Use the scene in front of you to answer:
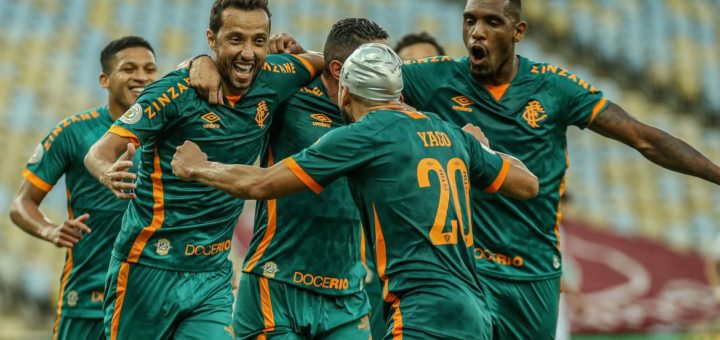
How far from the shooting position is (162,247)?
6164 millimetres

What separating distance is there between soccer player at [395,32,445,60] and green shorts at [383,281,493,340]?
13.5 ft

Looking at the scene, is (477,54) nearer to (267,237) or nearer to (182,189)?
(267,237)

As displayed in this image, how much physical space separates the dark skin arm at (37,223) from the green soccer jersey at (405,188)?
217 cm

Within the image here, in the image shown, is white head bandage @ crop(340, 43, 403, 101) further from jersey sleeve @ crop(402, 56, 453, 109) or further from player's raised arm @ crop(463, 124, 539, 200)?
jersey sleeve @ crop(402, 56, 453, 109)

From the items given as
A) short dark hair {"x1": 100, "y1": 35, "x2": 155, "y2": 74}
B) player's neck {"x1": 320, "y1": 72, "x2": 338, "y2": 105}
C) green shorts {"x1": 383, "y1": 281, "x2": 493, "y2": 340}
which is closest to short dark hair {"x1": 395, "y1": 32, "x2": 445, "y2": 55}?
short dark hair {"x1": 100, "y1": 35, "x2": 155, "y2": 74}

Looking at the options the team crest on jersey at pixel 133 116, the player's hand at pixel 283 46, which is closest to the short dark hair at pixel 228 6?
the player's hand at pixel 283 46

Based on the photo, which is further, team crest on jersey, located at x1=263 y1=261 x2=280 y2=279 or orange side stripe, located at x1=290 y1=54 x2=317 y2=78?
orange side stripe, located at x1=290 y1=54 x2=317 y2=78

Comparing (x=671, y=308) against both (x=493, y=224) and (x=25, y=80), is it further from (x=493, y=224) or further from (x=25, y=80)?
(x=25, y=80)

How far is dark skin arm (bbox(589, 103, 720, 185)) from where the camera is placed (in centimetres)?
650

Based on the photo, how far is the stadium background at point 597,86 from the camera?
44.3ft

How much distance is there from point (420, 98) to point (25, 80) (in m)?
12.2

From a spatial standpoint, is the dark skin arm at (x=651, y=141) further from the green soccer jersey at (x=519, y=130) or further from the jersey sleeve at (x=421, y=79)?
the jersey sleeve at (x=421, y=79)

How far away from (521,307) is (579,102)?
4.16ft

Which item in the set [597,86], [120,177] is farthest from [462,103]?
[597,86]
